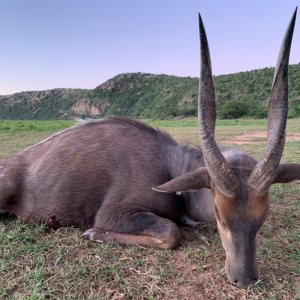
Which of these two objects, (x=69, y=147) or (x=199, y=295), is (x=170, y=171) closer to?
(x=69, y=147)

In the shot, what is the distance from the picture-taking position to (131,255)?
11.8 ft

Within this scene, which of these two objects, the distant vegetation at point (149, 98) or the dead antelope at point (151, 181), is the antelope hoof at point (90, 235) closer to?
the dead antelope at point (151, 181)

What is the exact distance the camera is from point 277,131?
9.86 feet

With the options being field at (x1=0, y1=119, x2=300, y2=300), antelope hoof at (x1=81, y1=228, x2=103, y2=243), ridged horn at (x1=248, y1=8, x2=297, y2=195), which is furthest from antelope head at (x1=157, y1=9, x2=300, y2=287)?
antelope hoof at (x1=81, y1=228, x2=103, y2=243)

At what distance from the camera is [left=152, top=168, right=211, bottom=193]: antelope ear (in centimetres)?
317

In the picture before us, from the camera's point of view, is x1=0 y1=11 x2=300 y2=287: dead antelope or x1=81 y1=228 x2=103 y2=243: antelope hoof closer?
x1=0 y1=11 x2=300 y2=287: dead antelope

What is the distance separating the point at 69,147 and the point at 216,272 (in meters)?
2.29

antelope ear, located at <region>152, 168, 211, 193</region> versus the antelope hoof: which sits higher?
antelope ear, located at <region>152, 168, 211, 193</region>

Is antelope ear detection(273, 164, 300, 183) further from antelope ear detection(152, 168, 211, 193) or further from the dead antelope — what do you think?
antelope ear detection(152, 168, 211, 193)

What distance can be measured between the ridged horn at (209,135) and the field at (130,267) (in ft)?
2.72

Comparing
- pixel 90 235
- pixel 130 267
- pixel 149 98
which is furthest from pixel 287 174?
pixel 149 98

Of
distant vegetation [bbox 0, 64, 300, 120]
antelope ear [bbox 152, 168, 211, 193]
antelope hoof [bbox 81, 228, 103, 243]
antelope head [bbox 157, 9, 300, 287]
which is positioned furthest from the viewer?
distant vegetation [bbox 0, 64, 300, 120]

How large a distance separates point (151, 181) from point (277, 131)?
1.54 meters

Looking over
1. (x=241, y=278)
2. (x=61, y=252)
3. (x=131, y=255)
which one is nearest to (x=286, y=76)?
(x=241, y=278)
